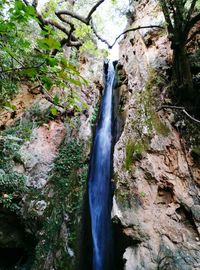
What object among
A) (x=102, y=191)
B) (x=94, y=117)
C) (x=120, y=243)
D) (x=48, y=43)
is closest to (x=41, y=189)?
(x=102, y=191)

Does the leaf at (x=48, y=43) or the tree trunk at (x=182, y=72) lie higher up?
the tree trunk at (x=182, y=72)

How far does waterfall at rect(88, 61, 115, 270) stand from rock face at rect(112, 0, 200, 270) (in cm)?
173

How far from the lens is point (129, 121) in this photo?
7012mm

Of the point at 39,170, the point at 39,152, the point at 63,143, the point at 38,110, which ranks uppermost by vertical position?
the point at 38,110

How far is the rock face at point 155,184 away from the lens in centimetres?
454

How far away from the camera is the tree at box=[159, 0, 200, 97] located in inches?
226

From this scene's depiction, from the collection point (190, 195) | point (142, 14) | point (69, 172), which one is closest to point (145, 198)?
point (190, 195)

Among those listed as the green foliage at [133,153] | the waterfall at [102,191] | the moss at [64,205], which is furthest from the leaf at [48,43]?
the waterfall at [102,191]

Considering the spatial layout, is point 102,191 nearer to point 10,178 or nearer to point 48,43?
point 10,178

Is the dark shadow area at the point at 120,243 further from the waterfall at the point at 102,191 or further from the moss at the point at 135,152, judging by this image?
the moss at the point at 135,152

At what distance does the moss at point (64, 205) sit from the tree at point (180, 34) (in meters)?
3.85

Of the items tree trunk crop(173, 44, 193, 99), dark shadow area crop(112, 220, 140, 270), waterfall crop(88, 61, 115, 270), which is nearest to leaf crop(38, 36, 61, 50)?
dark shadow area crop(112, 220, 140, 270)

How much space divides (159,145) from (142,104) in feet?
4.88

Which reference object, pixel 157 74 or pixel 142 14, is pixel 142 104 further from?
pixel 142 14
